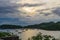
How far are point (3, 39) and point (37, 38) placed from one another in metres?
10.1

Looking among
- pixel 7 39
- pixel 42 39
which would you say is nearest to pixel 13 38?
pixel 7 39

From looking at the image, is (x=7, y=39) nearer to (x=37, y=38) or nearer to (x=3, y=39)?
(x=3, y=39)

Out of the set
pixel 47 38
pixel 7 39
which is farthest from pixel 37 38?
pixel 7 39

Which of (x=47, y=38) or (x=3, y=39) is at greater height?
(x=3, y=39)

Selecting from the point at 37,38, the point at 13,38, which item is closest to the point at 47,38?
the point at 37,38

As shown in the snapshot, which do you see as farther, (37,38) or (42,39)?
(42,39)

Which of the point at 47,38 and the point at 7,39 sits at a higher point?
the point at 7,39

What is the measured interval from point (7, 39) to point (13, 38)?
189cm

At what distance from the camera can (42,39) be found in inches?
1949

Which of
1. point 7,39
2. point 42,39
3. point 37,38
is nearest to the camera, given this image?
point 37,38

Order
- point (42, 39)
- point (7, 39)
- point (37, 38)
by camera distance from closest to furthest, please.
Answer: point (37, 38) → point (42, 39) → point (7, 39)

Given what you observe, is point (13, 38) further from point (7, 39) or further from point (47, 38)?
point (47, 38)

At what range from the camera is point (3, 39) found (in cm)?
5234

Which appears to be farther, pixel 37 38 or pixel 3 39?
pixel 3 39
